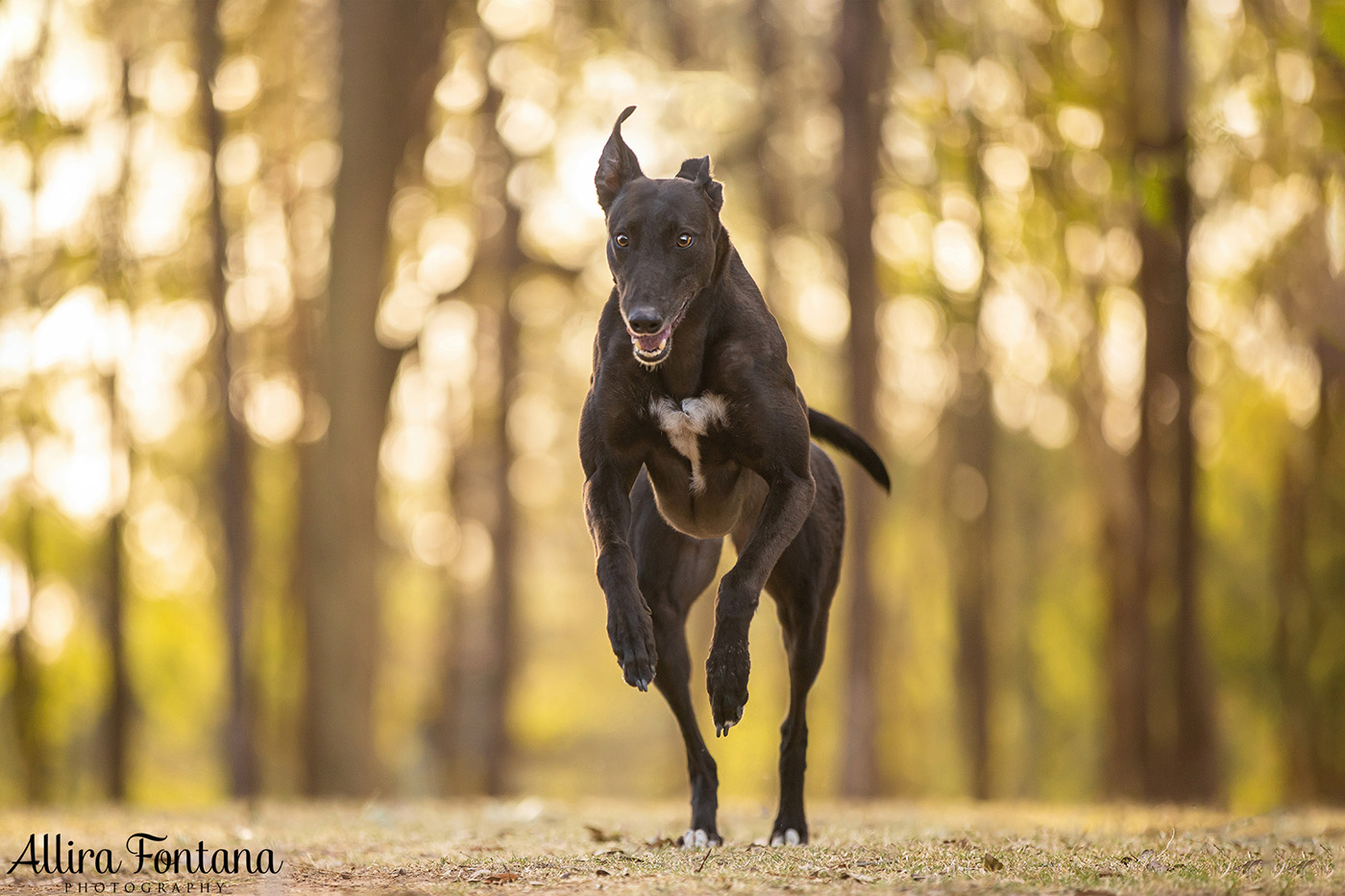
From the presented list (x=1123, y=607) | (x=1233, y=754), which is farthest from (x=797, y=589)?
(x=1233, y=754)

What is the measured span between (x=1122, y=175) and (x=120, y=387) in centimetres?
1416

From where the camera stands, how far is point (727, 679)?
544 cm

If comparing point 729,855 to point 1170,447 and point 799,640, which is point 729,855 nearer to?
point 799,640

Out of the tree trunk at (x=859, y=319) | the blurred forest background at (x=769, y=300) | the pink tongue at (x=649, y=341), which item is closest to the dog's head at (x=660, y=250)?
the pink tongue at (x=649, y=341)

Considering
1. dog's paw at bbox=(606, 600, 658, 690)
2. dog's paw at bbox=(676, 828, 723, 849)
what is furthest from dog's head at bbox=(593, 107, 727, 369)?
dog's paw at bbox=(676, 828, 723, 849)

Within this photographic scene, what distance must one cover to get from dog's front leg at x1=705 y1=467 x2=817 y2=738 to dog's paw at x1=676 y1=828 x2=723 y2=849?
1.09 metres

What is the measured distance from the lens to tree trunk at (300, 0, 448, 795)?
14906 millimetres

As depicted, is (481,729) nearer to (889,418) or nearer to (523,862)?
(889,418)

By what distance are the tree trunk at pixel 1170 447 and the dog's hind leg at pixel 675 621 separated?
27.3ft

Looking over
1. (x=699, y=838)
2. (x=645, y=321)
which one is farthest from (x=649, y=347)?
(x=699, y=838)

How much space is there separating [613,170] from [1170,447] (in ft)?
35.5

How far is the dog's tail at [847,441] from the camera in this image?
23.9 feet
